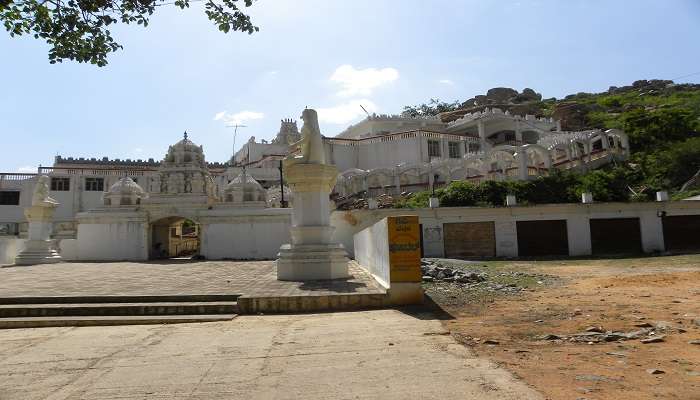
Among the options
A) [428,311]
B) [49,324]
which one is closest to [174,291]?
[49,324]

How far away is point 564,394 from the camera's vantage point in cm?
347

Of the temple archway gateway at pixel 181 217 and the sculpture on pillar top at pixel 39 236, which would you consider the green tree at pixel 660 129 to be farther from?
the sculpture on pillar top at pixel 39 236

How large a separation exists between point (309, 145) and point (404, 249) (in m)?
4.89

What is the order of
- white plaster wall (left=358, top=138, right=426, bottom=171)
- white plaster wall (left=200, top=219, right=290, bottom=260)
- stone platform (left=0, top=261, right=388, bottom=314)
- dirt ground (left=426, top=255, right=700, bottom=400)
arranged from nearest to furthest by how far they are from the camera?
dirt ground (left=426, top=255, right=700, bottom=400) < stone platform (left=0, top=261, right=388, bottom=314) < white plaster wall (left=200, top=219, right=290, bottom=260) < white plaster wall (left=358, top=138, right=426, bottom=171)

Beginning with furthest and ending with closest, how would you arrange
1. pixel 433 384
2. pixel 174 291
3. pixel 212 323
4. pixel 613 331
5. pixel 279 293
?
pixel 174 291 → pixel 279 293 → pixel 212 323 → pixel 613 331 → pixel 433 384

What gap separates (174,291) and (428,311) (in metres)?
5.17

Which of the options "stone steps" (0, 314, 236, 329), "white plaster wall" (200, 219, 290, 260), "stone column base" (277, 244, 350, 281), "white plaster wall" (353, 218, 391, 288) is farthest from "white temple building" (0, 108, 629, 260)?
"stone steps" (0, 314, 236, 329)

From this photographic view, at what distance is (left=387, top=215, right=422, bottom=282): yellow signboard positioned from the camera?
7.85 m

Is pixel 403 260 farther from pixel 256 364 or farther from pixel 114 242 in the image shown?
pixel 114 242

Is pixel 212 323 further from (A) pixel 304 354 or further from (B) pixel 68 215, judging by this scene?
(B) pixel 68 215

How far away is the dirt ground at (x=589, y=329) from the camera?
12.1ft

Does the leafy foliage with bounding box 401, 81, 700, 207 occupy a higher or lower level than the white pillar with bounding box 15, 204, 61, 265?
higher

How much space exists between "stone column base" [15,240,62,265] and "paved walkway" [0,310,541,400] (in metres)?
16.9

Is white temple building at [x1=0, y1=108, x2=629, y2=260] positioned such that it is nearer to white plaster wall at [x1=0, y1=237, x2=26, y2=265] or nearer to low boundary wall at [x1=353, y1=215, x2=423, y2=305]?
white plaster wall at [x1=0, y1=237, x2=26, y2=265]
